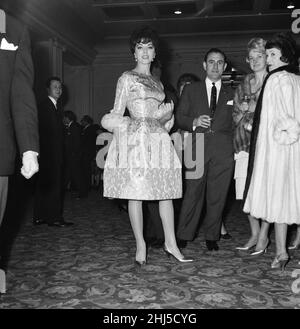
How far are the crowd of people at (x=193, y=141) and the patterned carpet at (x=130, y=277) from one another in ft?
0.40

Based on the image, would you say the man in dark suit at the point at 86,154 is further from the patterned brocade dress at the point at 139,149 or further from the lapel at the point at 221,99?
the patterned brocade dress at the point at 139,149

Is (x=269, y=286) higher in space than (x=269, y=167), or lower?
lower

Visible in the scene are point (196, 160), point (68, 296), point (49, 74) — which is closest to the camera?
point (68, 296)

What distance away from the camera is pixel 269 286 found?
2.22 meters

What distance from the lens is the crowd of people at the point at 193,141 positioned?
167cm

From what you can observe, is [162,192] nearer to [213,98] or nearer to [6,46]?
[213,98]

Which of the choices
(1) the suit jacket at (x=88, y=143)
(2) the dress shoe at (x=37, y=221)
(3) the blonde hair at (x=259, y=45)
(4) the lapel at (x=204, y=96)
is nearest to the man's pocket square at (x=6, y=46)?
(4) the lapel at (x=204, y=96)

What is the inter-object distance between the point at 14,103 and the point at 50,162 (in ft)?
7.88

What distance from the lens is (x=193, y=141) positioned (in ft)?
9.95

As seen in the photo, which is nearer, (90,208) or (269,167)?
(269,167)
